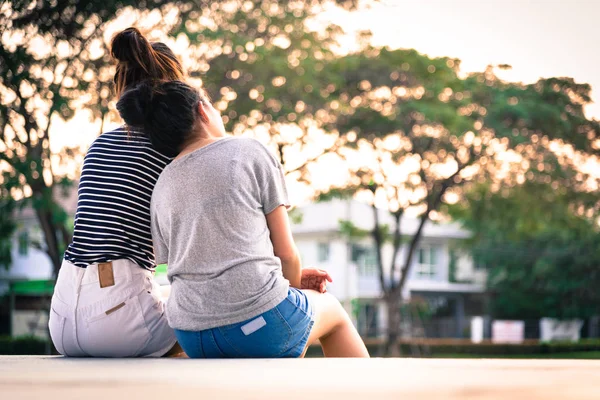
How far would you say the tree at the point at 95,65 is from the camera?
13.3 meters

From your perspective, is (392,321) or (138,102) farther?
(392,321)

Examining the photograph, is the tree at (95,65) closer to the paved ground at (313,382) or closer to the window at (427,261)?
the paved ground at (313,382)

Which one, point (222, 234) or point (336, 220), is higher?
point (222, 234)

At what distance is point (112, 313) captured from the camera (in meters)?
3.12

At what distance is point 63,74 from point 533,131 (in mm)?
10080

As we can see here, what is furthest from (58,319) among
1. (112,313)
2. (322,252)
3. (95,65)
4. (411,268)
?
(411,268)

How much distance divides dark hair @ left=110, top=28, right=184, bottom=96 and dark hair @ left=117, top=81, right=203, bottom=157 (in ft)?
0.58

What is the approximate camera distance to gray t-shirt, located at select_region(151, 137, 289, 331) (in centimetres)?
289

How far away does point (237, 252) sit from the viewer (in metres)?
2.90

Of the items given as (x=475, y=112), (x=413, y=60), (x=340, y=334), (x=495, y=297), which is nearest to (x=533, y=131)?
(x=475, y=112)

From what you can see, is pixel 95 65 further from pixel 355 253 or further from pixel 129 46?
pixel 355 253

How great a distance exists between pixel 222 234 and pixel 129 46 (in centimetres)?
87

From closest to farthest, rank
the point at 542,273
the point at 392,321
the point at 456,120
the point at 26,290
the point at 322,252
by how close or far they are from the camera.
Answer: the point at 456,120
the point at 392,321
the point at 26,290
the point at 542,273
the point at 322,252

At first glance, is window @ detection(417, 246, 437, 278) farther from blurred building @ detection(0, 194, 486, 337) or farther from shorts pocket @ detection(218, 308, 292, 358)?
shorts pocket @ detection(218, 308, 292, 358)
